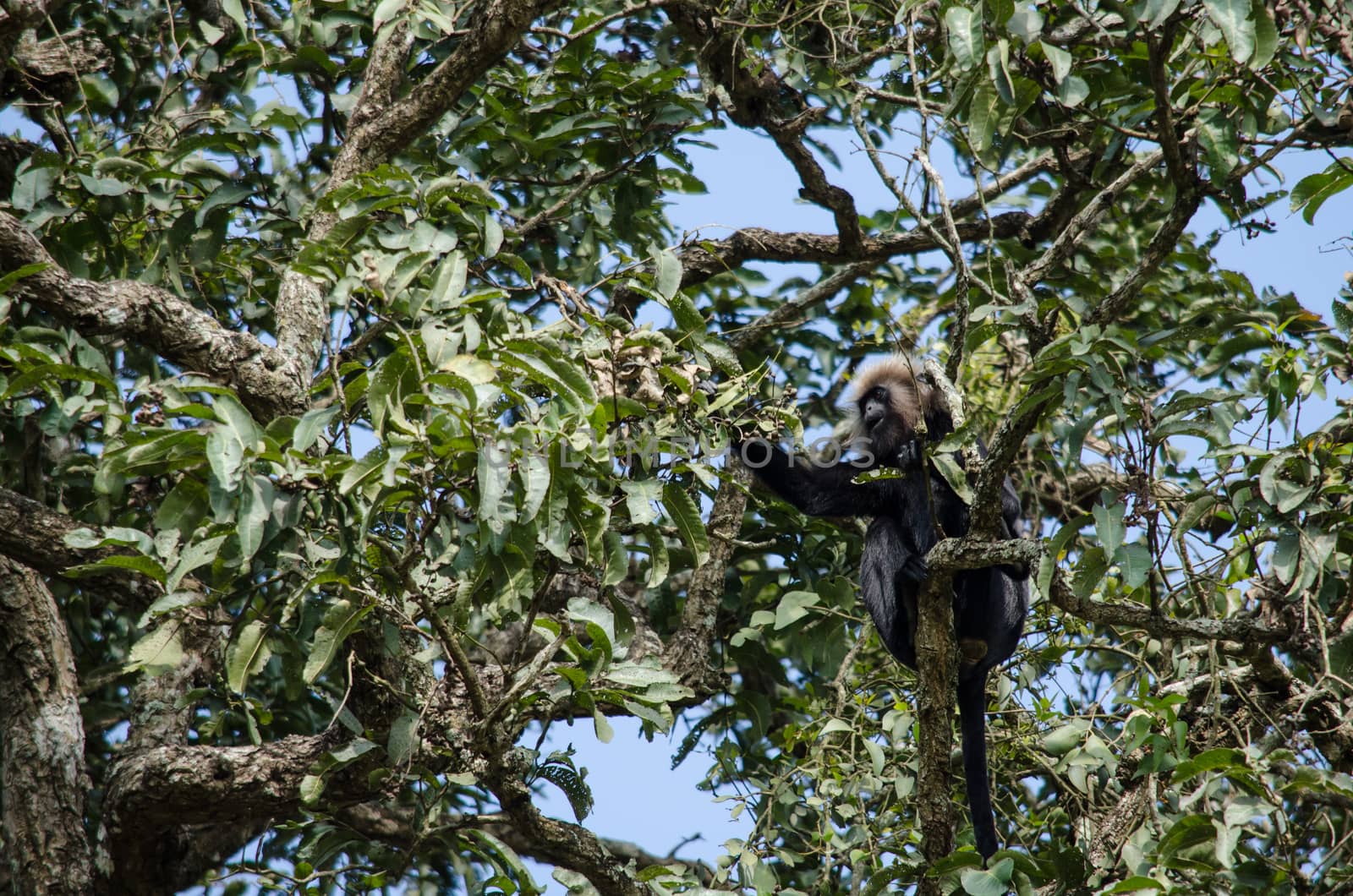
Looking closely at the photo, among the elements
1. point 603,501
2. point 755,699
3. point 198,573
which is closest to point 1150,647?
point 755,699

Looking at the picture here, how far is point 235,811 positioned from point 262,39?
9.80ft

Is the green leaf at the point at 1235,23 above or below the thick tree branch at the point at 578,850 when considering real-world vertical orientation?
above

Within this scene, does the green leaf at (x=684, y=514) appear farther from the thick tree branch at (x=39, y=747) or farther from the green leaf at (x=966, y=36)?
the thick tree branch at (x=39, y=747)

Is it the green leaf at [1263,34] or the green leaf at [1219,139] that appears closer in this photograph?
the green leaf at [1263,34]

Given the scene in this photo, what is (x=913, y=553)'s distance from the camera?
13.2ft

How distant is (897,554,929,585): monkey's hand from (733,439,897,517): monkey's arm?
1.09ft

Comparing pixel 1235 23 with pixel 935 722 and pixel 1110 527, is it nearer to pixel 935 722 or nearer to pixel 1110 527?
pixel 1110 527

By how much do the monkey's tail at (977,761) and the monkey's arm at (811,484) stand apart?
742 mm

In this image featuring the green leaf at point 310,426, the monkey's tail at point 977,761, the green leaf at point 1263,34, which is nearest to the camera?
the green leaf at point 310,426

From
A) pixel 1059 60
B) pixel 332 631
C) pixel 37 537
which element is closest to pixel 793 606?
pixel 332 631

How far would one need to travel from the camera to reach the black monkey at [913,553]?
148 inches

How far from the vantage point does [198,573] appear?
371 cm

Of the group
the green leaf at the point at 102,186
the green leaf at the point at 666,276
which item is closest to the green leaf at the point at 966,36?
the green leaf at the point at 666,276

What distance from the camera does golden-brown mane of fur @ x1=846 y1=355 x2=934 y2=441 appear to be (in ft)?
15.1
